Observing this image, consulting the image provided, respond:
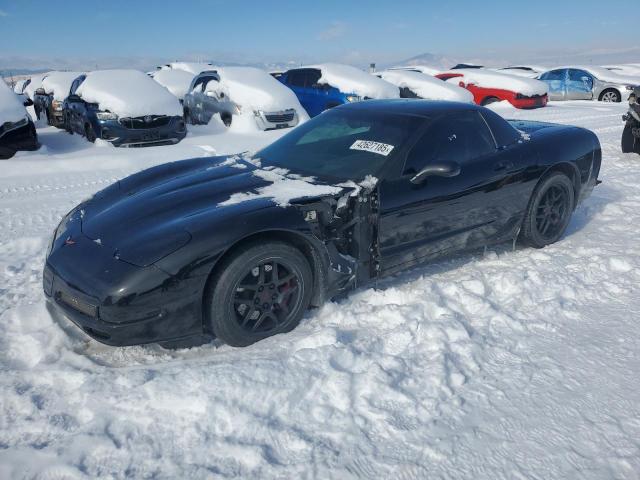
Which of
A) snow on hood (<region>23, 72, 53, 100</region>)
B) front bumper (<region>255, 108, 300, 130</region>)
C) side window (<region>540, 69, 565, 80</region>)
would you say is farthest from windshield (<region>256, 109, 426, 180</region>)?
side window (<region>540, 69, 565, 80</region>)

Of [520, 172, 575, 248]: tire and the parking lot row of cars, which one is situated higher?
the parking lot row of cars

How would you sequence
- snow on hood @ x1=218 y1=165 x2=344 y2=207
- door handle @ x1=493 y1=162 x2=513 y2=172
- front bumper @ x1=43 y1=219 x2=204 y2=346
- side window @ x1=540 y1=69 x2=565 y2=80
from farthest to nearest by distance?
side window @ x1=540 y1=69 x2=565 y2=80
door handle @ x1=493 y1=162 x2=513 y2=172
snow on hood @ x1=218 y1=165 x2=344 y2=207
front bumper @ x1=43 y1=219 x2=204 y2=346

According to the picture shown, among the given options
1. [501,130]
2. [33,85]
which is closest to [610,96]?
[501,130]

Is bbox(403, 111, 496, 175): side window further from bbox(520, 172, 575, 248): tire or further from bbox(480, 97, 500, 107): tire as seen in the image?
bbox(480, 97, 500, 107): tire

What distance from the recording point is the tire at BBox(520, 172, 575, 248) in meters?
4.24

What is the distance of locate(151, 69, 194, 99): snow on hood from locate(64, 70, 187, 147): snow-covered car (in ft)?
18.9

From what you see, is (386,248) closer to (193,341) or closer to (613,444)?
(193,341)

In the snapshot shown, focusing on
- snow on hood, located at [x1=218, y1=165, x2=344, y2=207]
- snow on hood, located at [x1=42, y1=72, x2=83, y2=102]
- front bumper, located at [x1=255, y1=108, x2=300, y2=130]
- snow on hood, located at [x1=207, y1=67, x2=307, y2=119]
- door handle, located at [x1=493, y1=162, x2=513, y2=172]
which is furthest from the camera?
snow on hood, located at [x1=42, y1=72, x2=83, y2=102]

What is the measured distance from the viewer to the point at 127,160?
742cm

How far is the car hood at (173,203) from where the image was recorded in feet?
8.67

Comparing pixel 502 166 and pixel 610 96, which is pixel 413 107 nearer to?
pixel 502 166

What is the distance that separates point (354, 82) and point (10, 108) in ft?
23.7

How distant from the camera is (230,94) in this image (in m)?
10.8

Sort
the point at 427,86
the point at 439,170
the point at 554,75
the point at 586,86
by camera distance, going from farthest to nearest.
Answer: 1. the point at 554,75
2. the point at 586,86
3. the point at 427,86
4. the point at 439,170
